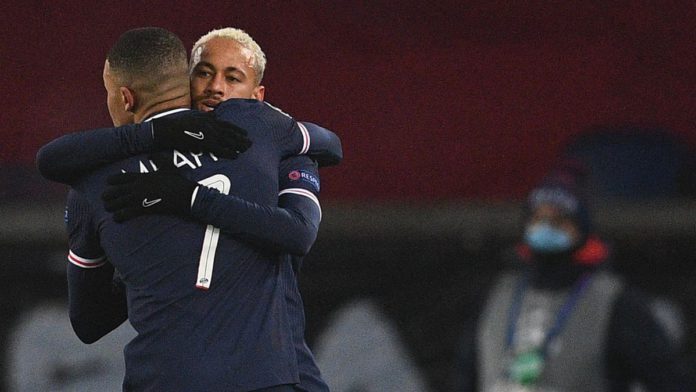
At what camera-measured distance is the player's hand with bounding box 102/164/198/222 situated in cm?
248

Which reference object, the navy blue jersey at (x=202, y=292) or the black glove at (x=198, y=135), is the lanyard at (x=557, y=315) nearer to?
the navy blue jersey at (x=202, y=292)

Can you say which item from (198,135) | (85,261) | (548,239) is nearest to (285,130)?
(198,135)

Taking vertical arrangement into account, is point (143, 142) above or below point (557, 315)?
above

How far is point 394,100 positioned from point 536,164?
710 millimetres

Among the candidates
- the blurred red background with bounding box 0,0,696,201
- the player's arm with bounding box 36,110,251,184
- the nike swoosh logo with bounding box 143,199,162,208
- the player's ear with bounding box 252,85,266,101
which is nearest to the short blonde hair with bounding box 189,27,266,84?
the player's ear with bounding box 252,85,266,101

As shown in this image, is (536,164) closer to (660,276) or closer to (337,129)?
(337,129)

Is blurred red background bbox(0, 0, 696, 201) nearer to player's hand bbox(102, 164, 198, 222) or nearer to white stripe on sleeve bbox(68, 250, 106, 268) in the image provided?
white stripe on sleeve bbox(68, 250, 106, 268)

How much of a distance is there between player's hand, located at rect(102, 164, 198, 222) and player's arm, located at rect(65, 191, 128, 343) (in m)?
0.09

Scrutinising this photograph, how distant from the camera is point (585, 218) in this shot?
4.39m

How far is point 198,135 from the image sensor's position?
98.9 inches

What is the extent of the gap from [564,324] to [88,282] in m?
1.90

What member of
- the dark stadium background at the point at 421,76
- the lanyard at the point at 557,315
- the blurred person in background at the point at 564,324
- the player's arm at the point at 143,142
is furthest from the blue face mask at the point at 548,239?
the player's arm at the point at 143,142

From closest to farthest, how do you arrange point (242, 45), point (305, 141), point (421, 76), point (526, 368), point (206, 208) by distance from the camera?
1. point (206, 208)
2. point (305, 141)
3. point (242, 45)
4. point (526, 368)
5. point (421, 76)

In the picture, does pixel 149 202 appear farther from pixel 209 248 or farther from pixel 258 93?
pixel 258 93
